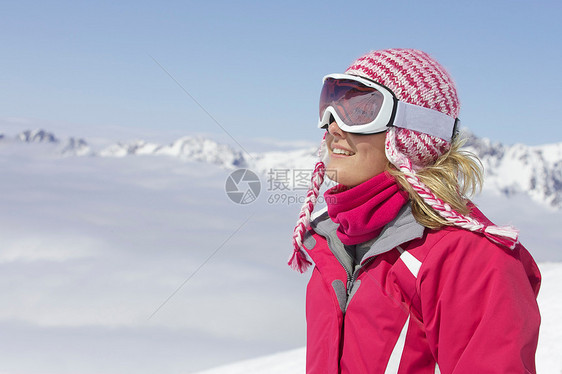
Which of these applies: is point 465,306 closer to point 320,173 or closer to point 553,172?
point 320,173

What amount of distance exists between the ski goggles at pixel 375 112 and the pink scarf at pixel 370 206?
22 cm

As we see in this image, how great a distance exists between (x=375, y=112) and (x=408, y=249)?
564 mm

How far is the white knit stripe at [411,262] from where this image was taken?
1581 mm

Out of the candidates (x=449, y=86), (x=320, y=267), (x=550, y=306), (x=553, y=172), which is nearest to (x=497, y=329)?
(x=320, y=267)

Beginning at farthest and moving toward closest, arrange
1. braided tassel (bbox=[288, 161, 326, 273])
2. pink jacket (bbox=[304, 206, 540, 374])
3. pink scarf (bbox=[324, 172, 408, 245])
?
braided tassel (bbox=[288, 161, 326, 273])
pink scarf (bbox=[324, 172, 408, 245])
pink jacket (bbox=[304, 206, 540, 374])

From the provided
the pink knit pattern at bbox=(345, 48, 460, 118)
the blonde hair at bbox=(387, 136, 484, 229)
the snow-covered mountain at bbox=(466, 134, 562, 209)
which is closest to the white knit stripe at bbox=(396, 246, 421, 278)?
the blonde hair at bbox=(387, 136, 484, 229)

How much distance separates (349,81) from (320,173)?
20.9 inches

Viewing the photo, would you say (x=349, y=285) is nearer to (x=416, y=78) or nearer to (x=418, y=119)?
(x=418, y=119)

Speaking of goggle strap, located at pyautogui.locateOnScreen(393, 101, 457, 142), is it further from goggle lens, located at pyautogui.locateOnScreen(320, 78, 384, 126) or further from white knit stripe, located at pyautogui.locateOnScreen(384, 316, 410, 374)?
white knit stripe, located at pyautogui.locateOnScreen(384, 316, 410, 374)

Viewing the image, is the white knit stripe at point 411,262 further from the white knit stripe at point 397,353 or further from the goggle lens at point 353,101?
the goggle lens at point 353,101

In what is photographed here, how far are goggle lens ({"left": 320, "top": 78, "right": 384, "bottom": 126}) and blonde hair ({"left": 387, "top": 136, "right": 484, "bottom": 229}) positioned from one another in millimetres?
223

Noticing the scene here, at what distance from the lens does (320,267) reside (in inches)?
79.3

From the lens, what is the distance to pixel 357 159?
6.15 ft

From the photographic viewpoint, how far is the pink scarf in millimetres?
1752
